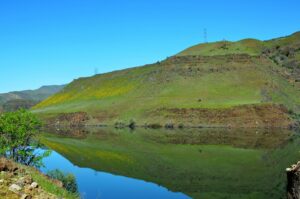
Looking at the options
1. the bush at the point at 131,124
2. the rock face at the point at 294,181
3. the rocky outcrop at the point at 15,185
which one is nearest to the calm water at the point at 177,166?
the rocky outcrop at the point at 15,185

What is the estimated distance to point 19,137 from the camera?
103 ft

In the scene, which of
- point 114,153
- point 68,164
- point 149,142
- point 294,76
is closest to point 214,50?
point 294,76

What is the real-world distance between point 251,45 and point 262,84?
44199 millimetres

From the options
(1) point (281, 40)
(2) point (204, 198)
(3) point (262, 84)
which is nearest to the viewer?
(2) point (204, 198)

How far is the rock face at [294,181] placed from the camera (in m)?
12.5

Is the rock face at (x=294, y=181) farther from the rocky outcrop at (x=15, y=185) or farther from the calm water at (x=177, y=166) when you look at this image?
the calm water at (x=177, y=166)

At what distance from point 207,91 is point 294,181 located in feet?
427

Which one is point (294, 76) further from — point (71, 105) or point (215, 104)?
point (71, 105)

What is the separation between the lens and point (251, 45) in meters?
179

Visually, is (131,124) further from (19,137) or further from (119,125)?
(19,137)

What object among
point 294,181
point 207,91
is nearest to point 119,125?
point 207,91

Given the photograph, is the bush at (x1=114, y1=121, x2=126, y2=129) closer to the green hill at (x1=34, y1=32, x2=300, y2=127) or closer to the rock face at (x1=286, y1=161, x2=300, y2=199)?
the green hill at (x1=34, y1=32, x2=300, y2=127)

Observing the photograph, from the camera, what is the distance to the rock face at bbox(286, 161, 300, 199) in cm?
1255

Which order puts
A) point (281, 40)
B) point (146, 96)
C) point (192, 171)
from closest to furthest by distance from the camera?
point (192, 171), point (146, 96), point (281, 40)
